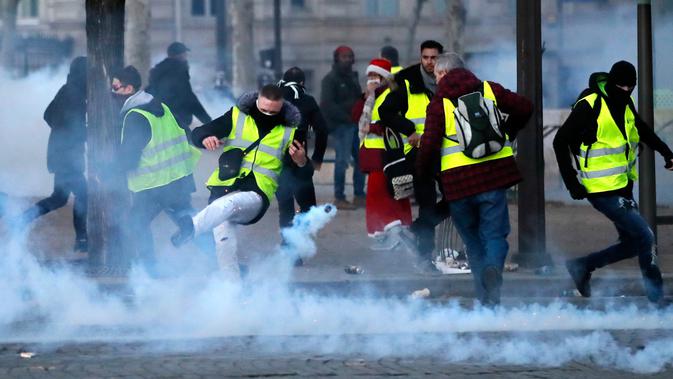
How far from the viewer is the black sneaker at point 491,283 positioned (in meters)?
8.33

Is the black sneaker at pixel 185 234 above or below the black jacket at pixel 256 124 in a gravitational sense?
below

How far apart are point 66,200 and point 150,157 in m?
1.92

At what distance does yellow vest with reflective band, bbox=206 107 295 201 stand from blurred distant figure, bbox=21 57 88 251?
7.97 ft

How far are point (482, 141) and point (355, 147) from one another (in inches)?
265

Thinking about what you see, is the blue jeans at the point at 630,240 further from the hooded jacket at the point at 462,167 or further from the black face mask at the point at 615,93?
the hooded jacket at the point at 462,167

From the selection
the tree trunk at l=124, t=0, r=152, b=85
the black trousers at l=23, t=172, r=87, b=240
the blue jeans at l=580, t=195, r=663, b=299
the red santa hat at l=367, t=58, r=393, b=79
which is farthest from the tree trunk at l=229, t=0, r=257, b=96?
the blue jeans at l=580, t=195, r=663, b=299

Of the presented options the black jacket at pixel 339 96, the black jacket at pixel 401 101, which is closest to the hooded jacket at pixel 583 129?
the black jacket at pixel 401 101

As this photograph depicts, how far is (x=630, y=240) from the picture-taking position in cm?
887

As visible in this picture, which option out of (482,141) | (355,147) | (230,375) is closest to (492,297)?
(482,141)

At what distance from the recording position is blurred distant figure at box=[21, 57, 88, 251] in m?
11.0

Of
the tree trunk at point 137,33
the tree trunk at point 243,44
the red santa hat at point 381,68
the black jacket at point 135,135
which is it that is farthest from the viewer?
the tree trunk at point 243,44

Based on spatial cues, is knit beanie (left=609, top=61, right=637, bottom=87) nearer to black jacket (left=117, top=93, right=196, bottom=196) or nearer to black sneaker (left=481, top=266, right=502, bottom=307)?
black sneaker (left=481, top=266, right=502, bottom=307)

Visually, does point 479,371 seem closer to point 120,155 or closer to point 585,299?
point 585,299

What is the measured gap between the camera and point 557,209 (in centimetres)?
1493
